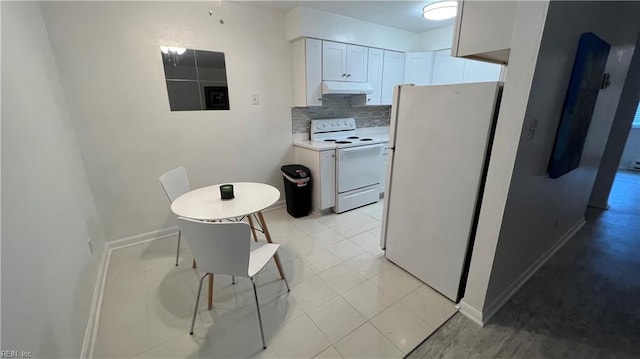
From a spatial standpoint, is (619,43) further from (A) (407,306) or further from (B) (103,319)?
(B) (103,319)

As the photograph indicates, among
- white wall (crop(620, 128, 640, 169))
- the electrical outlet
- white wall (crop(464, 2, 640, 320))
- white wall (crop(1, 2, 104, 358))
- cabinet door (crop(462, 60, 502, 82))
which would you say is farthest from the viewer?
white wall (crop(620, 128, 640, 169))

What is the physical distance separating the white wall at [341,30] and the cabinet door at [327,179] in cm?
134

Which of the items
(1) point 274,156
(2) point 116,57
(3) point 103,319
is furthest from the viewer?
(1) point 274,156

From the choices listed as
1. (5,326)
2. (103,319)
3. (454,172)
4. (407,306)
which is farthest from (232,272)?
(454,172)

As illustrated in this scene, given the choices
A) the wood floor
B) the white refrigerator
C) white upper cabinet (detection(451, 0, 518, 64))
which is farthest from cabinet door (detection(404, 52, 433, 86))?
the wood floor

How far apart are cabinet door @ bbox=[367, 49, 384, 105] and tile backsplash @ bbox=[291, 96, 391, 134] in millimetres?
329

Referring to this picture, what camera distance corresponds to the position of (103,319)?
5.51 ft

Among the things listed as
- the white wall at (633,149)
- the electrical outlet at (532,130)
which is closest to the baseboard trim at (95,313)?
the electrical outlet at (532,130)

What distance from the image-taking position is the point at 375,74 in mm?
3541

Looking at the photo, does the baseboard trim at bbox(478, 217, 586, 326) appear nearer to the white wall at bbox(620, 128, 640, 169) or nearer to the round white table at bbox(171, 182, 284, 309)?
the round white table at bbox(171, 182, 284, 309)

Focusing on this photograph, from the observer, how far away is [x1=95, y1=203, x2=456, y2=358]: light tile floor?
1.49 meters

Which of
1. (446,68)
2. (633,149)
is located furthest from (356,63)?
(633,149)

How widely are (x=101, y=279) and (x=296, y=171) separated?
1969 mm

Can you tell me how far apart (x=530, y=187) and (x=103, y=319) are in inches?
113
